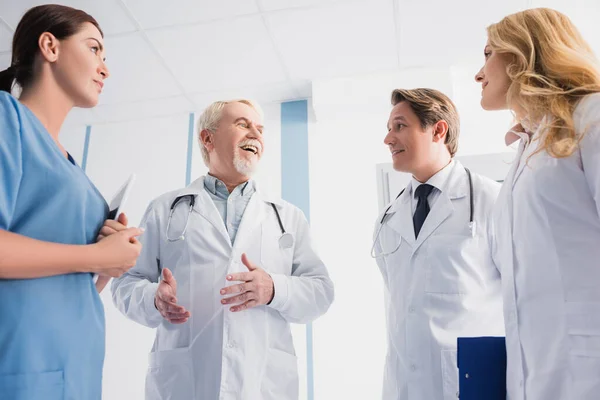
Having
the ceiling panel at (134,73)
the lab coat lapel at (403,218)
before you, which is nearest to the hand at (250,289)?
the lab coat lapel at (403,218)

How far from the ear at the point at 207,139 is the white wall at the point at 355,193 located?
116cm

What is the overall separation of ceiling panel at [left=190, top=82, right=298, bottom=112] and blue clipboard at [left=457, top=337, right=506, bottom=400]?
2.39 m

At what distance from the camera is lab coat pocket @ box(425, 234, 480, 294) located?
1518mm

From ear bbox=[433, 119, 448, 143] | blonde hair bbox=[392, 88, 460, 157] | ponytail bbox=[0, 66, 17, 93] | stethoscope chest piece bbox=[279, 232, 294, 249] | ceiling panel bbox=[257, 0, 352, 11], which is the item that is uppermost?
ceiling panel bbox=[257, 0, 352, 11]

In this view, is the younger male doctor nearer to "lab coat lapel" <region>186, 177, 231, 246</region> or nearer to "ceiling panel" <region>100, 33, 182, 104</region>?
"lab coat lapel" <region>186, 177, 231, 246</region>

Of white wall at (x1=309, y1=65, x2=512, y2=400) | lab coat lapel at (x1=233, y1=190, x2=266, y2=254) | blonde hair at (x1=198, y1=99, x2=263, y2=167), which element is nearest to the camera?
lab coat lapel at (x1=233, y1=190, x2=266, y2=254)

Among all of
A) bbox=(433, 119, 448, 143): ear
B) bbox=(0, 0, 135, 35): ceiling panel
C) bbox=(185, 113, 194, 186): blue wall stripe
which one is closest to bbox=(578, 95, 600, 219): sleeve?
bbox=(433, 119, 448, 143): ear

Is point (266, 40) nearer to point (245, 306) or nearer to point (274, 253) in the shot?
point (274, 253)

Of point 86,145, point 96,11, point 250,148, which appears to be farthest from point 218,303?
point 86,145

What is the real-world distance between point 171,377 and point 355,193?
5.90 feet

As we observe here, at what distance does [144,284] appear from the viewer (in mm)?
1577

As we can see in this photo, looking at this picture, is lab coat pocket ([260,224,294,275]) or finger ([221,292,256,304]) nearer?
finger ([221,292,256,304])

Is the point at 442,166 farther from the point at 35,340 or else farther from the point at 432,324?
the point at 35,340

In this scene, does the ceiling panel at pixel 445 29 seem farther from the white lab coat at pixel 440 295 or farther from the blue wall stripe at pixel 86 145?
the blue wall stripe at pixel 86 145
